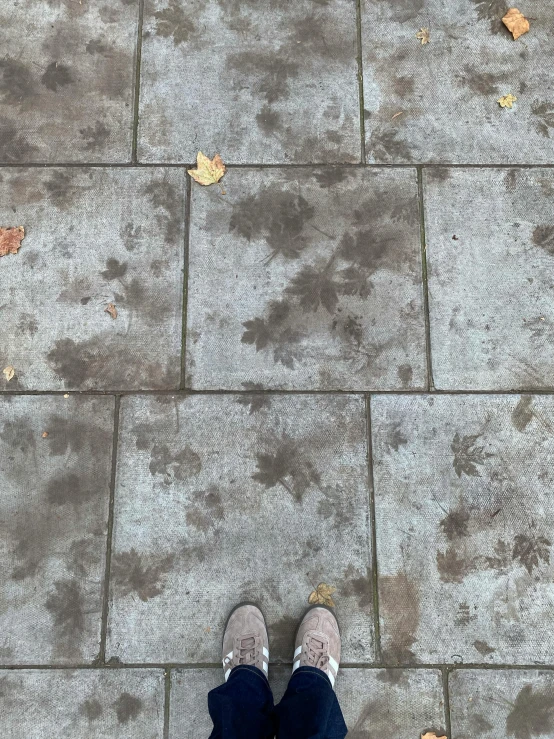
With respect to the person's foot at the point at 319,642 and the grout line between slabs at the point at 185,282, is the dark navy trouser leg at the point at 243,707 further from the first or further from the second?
the grout line between slabs at the point at 185,282

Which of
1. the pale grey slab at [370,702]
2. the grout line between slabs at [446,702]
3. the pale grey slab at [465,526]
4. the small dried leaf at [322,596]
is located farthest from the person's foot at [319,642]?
the grout line between slabs at [446,702]

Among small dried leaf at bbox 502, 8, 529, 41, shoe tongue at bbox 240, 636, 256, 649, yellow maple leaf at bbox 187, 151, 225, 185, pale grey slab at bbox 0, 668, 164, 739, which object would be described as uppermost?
small dried leaf at bbox 502, 8, 529, 41

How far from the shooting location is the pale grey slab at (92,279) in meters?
3.13

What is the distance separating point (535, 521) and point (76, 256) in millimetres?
2817

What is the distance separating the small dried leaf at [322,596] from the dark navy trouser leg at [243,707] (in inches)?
16.4

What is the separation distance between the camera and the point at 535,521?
9.86 ft

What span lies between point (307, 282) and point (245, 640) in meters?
1.84

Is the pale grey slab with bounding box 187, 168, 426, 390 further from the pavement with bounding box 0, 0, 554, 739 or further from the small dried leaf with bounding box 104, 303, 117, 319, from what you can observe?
the small dried leaf with bounding box 104, 303, 117, 319

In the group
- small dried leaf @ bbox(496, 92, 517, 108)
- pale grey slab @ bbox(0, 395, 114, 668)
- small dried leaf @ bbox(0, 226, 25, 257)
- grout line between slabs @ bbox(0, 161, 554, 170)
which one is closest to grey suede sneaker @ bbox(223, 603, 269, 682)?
pale grey slab @ bbox(0, 395, 114, 668)

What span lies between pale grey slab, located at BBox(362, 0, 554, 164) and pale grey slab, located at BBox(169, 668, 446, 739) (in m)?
2.75

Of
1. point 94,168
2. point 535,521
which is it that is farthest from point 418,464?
point 94,168

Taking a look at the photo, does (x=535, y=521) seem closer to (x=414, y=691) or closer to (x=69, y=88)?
(x=414, y=691)

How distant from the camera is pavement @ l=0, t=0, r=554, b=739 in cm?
288

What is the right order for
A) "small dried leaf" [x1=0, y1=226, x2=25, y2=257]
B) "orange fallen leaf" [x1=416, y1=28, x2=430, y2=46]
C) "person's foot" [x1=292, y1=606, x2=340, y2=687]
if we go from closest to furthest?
"person's foot" [x1=292, y1=606, x2=340, y2=687]
"small dried leaf" [x1=0, y1=226, x2=25, y2=257]
"orange fallen leaf" [x1=416, y1=28, x2=430, y2=46]
